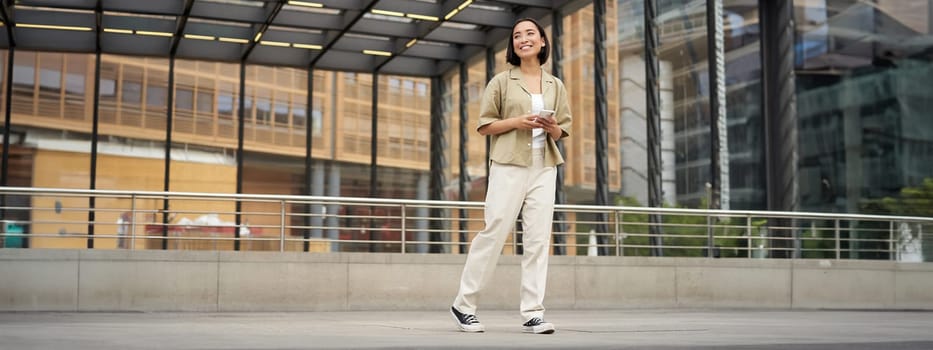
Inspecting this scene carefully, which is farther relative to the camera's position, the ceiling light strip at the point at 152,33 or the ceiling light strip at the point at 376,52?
the ceiling light strip at the point at 376,52

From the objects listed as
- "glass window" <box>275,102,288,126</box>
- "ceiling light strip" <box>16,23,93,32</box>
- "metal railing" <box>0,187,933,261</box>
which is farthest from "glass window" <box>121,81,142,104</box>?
"glass window" <box>275,102,288,126</box>

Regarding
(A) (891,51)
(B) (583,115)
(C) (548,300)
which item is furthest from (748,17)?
(C) (548,300)

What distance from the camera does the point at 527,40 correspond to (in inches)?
224

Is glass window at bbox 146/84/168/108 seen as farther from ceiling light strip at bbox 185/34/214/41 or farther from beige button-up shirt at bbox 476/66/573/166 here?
beige button-up shirt at bbox 476/66/573/166

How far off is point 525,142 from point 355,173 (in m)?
16.4

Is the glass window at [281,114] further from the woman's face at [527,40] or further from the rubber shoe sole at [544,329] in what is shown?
the rubber shoe sole at [544,329]

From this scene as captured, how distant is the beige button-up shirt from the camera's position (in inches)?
221

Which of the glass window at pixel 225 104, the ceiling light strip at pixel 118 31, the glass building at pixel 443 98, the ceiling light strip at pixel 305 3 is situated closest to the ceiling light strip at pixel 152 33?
the glass building at pixel 443 98

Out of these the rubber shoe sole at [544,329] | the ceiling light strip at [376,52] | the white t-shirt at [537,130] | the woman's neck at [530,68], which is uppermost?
the ceiling light strip at [376,52]

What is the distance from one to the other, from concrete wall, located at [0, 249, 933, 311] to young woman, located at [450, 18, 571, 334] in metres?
4.77

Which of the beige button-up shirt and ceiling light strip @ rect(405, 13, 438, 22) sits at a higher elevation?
ceiling light strip @ rect(405, 13, 438, 22)

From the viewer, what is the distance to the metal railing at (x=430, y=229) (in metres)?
12.0

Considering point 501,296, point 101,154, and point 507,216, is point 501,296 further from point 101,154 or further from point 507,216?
point 101,154

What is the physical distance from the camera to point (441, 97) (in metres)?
22.4
